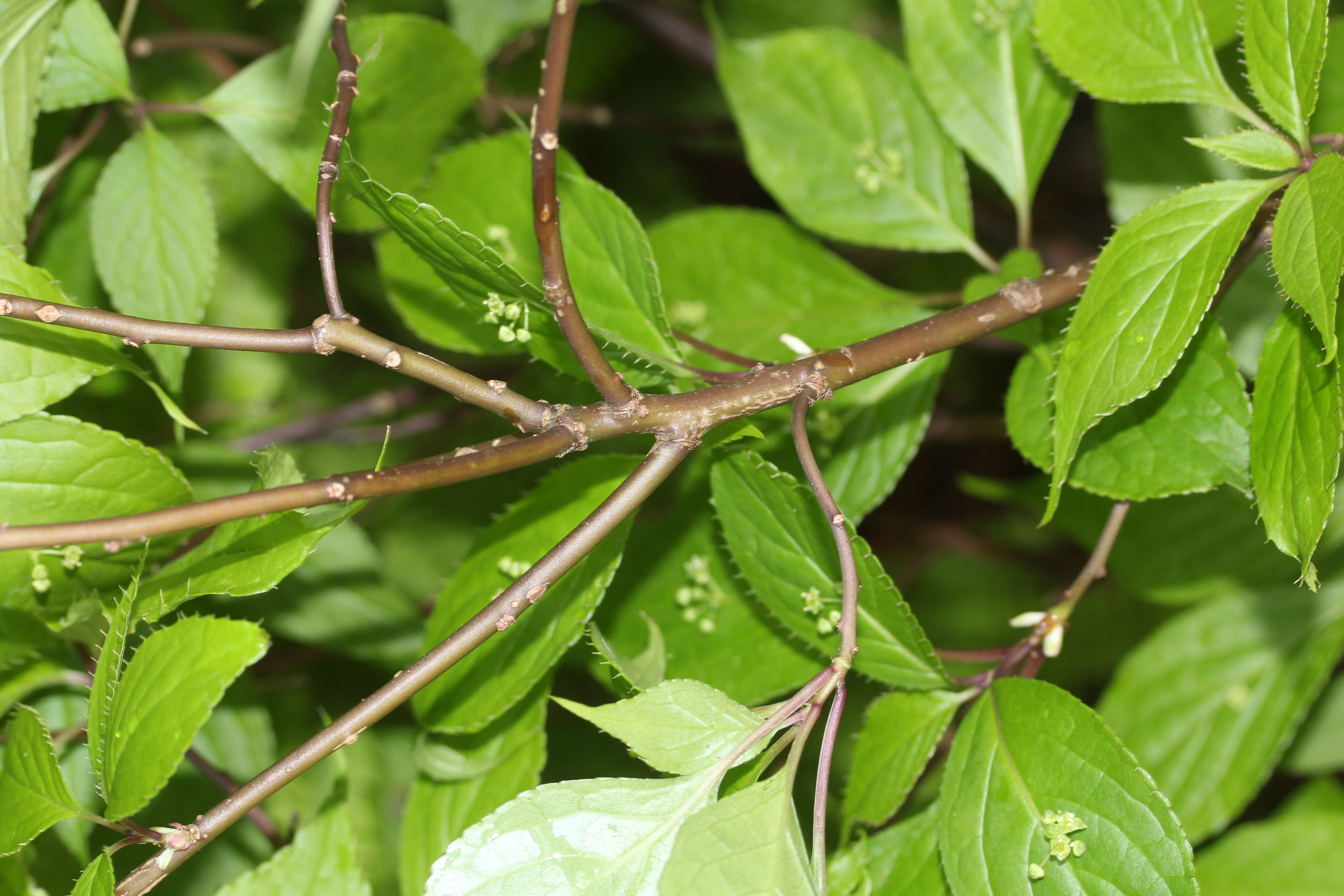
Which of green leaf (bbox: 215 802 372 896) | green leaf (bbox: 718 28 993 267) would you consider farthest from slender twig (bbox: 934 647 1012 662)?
green leaf (bbox: 215 802 372 896)

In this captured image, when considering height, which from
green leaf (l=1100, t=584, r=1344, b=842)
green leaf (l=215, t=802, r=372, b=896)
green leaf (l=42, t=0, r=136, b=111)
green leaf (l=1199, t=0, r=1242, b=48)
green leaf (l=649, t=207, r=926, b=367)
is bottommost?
green leaf (l=1100, t=584, r=1344, b=842)

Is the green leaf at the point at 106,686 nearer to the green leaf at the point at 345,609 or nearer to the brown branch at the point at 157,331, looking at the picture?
the brown branch at the point at 157,331

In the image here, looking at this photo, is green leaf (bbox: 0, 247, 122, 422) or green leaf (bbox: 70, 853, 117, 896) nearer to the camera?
green leaf (bbox: 70, 853, 117, 896)

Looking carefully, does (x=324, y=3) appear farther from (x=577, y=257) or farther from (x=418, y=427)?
(x=418, y=427)

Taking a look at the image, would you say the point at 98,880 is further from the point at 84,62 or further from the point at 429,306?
the point at 84,62

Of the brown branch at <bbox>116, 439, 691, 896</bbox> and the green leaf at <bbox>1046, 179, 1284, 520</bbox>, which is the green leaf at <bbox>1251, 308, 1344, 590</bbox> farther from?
the brown branch at <bbox>116, 439, 691, 896</bbox>
